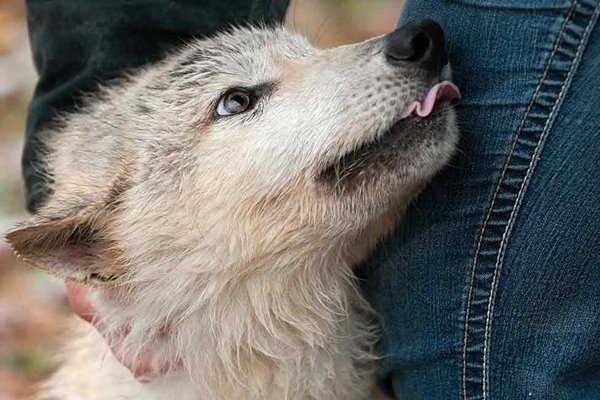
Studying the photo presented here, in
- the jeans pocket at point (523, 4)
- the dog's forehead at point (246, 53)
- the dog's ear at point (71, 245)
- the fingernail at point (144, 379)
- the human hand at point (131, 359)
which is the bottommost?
the fingernail at point (144, 379)

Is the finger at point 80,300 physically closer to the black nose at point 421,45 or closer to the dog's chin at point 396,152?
the dog's chin at point 396,152

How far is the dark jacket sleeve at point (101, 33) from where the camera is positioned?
3373mm

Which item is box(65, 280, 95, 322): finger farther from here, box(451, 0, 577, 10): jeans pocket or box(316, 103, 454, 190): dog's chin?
box(451, 0, 577, 10): jeans pocket

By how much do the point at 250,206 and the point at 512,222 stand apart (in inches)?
31.0

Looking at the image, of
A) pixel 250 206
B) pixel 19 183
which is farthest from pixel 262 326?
pixel 19 183

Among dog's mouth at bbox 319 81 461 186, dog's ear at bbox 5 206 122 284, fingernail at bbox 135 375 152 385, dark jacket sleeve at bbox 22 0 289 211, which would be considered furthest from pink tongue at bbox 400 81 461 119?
fingernail at bbox 135 375 152 385

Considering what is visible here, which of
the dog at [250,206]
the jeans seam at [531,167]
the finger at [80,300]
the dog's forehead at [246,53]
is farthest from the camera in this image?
the finger at [80,300]

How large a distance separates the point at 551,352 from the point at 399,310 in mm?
527

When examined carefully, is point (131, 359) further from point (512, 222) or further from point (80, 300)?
point (512, 222)

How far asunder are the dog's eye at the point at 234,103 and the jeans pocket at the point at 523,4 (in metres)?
0.79

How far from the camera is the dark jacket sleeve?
337 cm

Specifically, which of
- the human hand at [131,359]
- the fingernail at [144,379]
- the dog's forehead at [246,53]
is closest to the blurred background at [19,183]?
the dog's forehead at [246,53]

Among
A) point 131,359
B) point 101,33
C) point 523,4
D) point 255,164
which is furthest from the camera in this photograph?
point 101,33

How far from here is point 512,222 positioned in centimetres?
218
